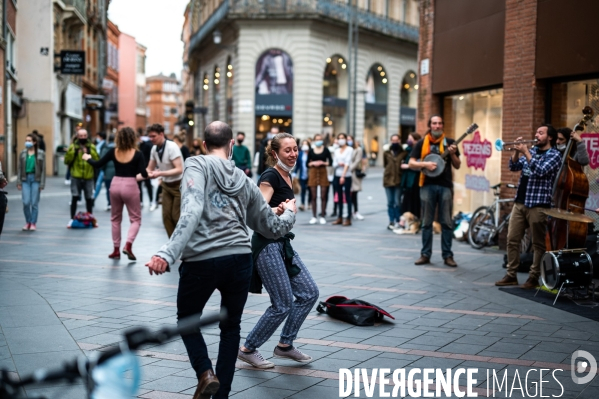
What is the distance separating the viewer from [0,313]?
7242 millimetres

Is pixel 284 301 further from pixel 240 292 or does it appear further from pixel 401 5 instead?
pixel 401 5

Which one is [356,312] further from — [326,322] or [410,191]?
[410,191]

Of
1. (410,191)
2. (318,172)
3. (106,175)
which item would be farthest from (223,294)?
(106,175)

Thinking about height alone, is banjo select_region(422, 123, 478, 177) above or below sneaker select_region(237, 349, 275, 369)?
above

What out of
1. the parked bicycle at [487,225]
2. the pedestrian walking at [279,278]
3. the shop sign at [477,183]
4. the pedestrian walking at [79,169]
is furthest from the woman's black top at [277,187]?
the pedestrian walking at [79,169]

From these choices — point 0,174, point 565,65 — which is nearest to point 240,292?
point 0,174

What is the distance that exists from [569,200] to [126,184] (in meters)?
5.93

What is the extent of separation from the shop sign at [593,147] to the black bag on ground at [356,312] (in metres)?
5.07

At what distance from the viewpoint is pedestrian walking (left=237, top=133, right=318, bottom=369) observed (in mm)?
5562

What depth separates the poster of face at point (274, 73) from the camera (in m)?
41.3

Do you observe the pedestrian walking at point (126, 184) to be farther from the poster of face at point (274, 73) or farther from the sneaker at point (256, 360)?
the poster of face at point (274, 73)

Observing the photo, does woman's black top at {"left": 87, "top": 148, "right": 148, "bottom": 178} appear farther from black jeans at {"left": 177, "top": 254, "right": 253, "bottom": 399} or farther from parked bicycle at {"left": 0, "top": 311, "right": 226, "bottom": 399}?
parked bicycle at {"left": 0, "top": 311, "right": 226, "bottom": 399}

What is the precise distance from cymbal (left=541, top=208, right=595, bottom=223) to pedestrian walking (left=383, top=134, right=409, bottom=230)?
6834 millimetres

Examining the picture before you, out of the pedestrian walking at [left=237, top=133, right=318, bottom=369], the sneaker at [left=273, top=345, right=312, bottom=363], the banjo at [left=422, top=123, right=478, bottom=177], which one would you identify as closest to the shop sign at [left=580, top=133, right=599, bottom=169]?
the banjo at [left=422, top=123, right=478, bottom=177]
